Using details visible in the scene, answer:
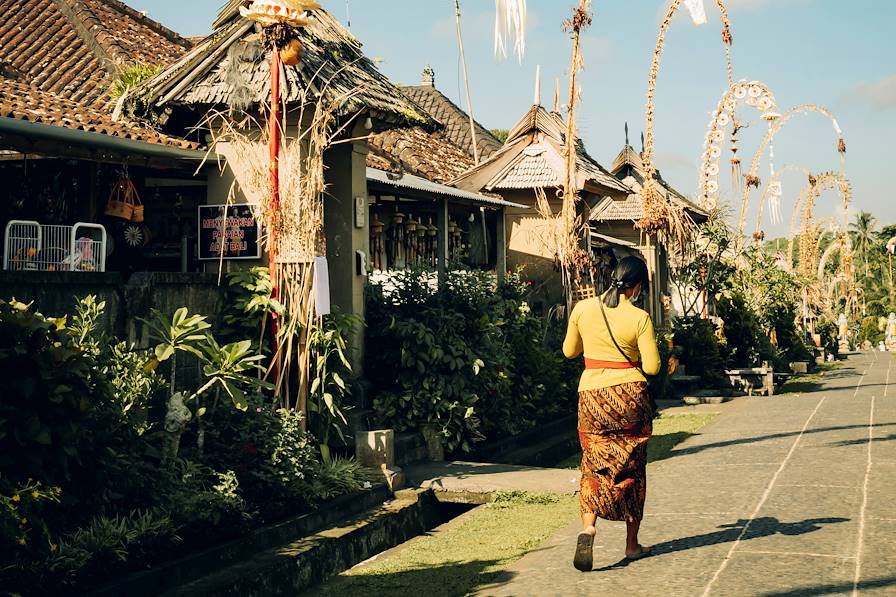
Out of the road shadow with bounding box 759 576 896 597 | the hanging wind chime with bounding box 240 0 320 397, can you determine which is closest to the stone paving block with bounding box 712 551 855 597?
the road shadow with bounding box 759 576 896 597

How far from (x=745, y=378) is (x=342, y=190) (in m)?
13.0

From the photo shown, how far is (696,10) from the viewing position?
1596cm

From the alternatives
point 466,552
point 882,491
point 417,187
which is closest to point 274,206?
point 466,552

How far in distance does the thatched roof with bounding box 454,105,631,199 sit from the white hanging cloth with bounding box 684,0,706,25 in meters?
3.93

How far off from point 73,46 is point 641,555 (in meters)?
16.6

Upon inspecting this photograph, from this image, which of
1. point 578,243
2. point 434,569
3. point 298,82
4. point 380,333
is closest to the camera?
point 434,569

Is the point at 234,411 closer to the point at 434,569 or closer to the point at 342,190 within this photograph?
the point at 434,569

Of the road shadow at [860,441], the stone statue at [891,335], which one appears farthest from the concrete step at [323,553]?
the stone statue at [891,335]

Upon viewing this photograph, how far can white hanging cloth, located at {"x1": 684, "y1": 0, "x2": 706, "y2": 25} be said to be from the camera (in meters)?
15.8

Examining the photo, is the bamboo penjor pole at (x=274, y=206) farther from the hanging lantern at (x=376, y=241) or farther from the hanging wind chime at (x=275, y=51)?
the hanging lantern at (x=376, y=241)

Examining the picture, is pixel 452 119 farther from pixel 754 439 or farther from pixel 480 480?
pixel 480 480

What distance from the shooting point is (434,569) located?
7.17 meters

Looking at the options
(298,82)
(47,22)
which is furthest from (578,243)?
(47,22)

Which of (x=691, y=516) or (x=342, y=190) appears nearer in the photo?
(x=691, y=516)
